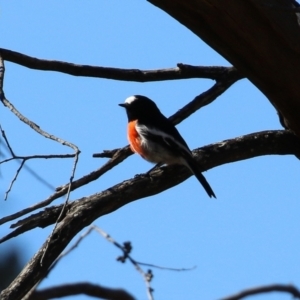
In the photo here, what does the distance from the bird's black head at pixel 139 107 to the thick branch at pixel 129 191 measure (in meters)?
2.06

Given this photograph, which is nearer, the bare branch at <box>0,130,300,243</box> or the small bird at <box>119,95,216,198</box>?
the bare branch at <box>0,130,300,243</box>

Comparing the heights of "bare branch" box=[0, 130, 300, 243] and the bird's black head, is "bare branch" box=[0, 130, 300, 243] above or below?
below

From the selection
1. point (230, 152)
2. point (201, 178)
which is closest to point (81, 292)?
point (230, 152)

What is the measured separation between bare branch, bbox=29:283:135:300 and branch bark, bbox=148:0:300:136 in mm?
1589

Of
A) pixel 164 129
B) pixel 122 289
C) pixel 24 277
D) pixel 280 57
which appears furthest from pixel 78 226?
pixel 164 129

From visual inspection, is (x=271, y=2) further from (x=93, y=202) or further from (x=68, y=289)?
(x=68, y=289)

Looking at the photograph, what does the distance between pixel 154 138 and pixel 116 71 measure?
5.66 ft

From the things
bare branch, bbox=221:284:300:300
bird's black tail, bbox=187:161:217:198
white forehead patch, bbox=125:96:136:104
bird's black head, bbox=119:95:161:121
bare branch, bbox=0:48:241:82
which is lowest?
bare branch, bbox=221:284:300:300

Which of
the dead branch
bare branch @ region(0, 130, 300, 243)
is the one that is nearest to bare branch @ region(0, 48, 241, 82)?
the dead branch

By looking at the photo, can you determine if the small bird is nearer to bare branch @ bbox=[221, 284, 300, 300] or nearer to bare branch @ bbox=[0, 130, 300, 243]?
bare branch @ bbox=[0, 130, 300, 243]

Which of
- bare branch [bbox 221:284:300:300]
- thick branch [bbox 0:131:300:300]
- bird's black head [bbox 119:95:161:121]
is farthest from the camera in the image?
bird's black head [bbox 119:95:161:121]

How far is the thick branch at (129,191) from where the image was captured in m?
4.25

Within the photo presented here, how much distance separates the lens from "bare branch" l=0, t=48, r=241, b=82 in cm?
509

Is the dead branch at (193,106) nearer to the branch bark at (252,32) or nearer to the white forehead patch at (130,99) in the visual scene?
the branch bark at (252,32)
